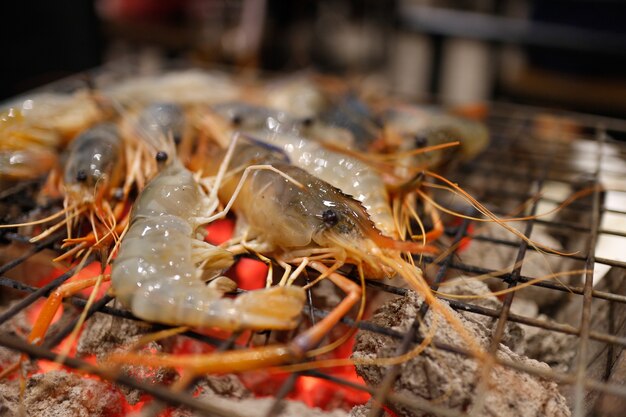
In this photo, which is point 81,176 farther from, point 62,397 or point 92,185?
point 62,397

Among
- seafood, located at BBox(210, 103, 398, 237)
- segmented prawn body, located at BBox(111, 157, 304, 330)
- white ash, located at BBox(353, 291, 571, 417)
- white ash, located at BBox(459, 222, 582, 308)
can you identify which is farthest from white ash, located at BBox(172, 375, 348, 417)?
white ash, located at BBox(459, 222, 582, 308)

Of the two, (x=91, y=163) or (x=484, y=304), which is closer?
(x=484, y=304)

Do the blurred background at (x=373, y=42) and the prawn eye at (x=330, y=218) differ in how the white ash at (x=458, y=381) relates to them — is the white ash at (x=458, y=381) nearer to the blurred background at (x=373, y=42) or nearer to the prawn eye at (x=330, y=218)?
the prawn eye at (x=330, y=218)

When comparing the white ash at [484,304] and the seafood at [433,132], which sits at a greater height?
the seafood at [433,132]

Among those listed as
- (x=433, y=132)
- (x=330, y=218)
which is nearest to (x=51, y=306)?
(x=330, y=218)

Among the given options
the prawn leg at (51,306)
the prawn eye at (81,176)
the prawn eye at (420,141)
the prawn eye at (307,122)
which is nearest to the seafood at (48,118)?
the prawn eye at (81,176)

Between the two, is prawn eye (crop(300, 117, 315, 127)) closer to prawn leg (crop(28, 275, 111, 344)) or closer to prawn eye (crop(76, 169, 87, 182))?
prawn eye (crop(76, 169, 87, 182))

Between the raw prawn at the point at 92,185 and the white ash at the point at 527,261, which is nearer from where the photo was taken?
the raw prawn at the point at 92,185
